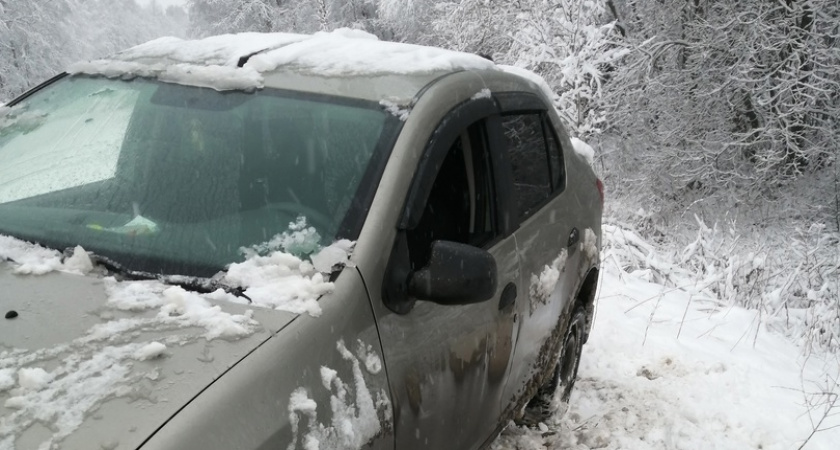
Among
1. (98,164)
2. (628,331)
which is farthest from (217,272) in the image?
(628,331)

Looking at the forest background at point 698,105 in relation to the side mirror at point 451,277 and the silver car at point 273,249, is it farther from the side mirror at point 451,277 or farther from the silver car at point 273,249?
the side mirror at point 451,277

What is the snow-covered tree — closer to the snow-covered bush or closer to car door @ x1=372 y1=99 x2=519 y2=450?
the snow-covered bush

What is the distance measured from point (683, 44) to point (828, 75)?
2461 mm

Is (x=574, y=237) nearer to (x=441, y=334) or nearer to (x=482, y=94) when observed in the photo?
(x=482, y=94)

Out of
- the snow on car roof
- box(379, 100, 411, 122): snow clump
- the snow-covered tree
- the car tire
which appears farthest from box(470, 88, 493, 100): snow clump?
the snow-covered tree

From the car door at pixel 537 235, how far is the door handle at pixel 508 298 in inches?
3.5

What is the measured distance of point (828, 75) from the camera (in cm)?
1116

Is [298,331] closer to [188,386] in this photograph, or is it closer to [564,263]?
[188,386]

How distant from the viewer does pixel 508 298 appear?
8.12ft

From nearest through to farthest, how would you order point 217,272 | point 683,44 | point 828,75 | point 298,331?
point 298,331 < point 217,272 < point 828,75 < point 683,44

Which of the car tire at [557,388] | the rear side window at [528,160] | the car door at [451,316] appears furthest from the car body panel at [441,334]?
the car tire at [557,388]

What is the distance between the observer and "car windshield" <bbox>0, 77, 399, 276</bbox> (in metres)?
1.89

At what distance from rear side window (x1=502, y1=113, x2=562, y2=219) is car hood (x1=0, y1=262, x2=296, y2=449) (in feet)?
4.64

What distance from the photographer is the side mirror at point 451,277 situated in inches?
70.1
